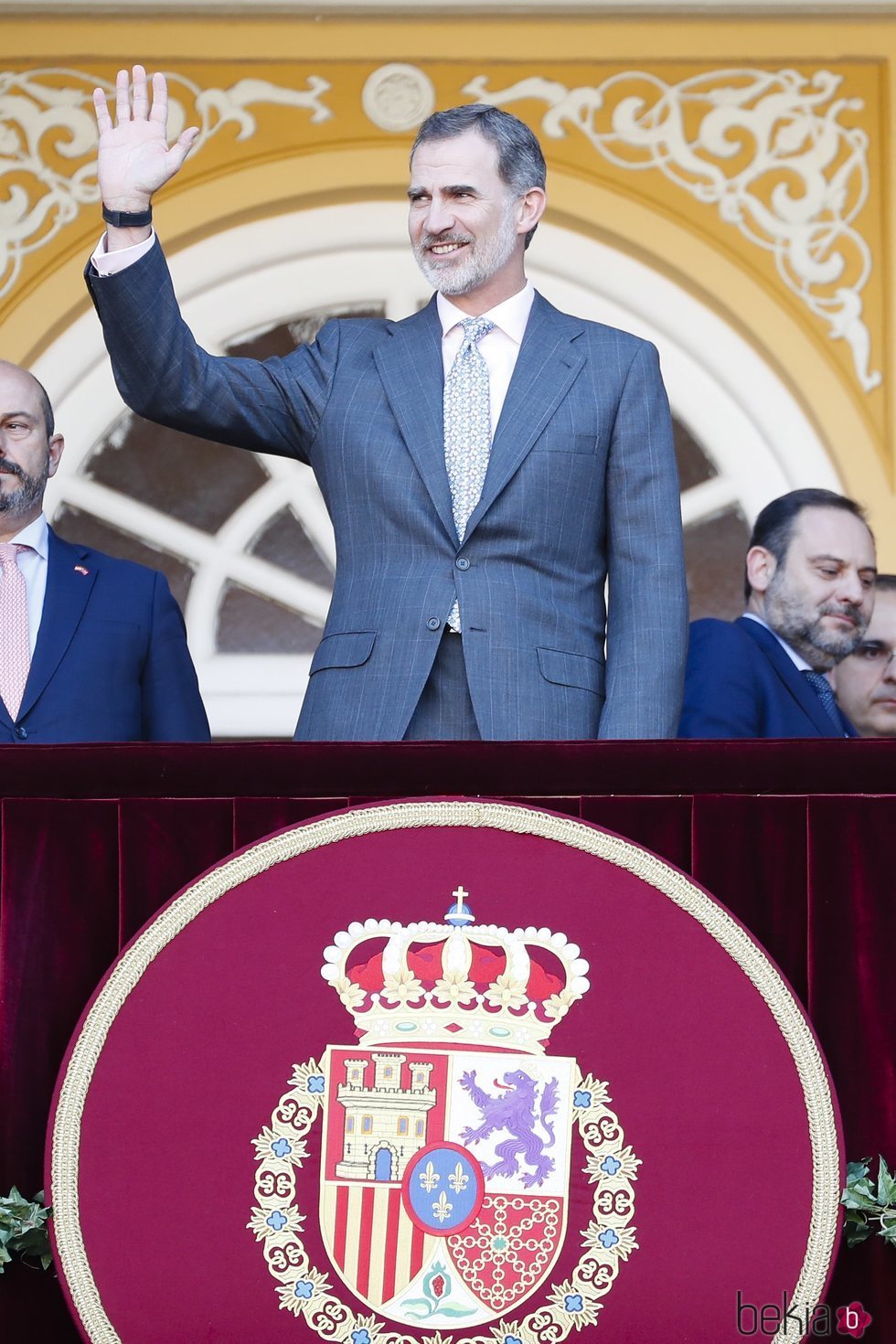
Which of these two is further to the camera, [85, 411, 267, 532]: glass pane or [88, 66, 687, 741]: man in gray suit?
[85, 411, 267, 532]: glass pane

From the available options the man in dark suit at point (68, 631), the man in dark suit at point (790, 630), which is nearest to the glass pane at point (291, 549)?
the man in dark suit at point (790, 630)

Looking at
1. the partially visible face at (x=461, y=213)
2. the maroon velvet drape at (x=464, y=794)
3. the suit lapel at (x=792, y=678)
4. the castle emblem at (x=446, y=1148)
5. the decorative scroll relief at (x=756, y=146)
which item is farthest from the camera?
the decorative scroll relief at (x=756, y=146)

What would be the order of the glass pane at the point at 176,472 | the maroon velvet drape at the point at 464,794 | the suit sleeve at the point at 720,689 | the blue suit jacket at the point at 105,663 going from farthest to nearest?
1. the glass pane at the point at 176,472
2. the suit sleeve at the point at 720,689
3. the blue suit jacket at the point at 105,663
4. the maroon velvet drape at the point at 464,794

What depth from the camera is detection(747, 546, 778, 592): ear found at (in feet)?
12.2

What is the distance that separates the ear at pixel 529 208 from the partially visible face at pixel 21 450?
91 centimetres

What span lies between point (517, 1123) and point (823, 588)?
1.84 m

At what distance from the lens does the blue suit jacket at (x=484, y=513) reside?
2.56m

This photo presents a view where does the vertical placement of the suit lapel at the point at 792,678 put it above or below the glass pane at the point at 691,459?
below

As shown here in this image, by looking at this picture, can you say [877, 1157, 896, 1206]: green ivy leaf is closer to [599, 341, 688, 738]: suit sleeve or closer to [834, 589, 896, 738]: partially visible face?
[599, 341, 688, 738]: suit sleeve

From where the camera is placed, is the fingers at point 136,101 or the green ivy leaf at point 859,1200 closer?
the green ivy leaf at point 859,1200

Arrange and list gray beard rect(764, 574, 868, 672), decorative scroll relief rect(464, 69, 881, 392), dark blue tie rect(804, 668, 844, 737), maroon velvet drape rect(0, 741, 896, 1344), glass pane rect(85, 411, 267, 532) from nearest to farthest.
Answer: maroon velvet drape rect(0, 741, 896, 1344) < dark blue tie rect(804, 668, 844, 737) < gray beard rect(764, 574, 868, 672) < decorative scroll relief rect(464, 69, 881, 392) < glass pane rect(85, 411, 267, 532)

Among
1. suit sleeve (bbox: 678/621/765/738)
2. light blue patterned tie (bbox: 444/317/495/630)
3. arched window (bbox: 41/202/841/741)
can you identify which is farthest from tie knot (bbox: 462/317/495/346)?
arched window (bbox: 41/202/841/741)

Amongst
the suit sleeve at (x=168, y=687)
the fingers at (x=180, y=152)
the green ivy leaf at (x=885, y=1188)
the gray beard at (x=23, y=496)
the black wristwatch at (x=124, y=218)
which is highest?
the fingers at (x=180, y=152)

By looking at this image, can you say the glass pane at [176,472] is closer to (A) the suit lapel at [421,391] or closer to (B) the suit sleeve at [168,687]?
(B) the suit sleeve at [168,687]
